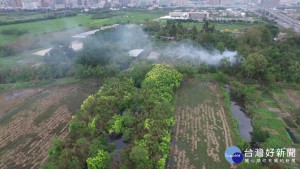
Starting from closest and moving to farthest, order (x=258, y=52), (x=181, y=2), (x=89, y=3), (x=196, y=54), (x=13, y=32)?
(x=258, y=52), (x=196, y=54), (x=13, y=32), (x=89, y=3), (x=181, y=2)

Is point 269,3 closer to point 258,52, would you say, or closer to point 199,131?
point 258,52

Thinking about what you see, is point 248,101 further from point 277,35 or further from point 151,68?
point 277,35

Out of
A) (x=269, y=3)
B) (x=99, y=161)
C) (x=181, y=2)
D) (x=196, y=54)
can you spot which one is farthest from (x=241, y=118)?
(x=269, y=3)

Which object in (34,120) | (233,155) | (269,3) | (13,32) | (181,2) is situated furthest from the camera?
(181,2)

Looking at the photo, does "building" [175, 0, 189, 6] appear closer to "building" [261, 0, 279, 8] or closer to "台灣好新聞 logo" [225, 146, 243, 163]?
"building" [261, 0, 279, 8]

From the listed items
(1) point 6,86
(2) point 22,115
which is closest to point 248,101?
(2) point 22,115

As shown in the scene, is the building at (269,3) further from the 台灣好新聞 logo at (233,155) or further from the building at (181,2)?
the 台灣好新聞 logo at (233,155)
